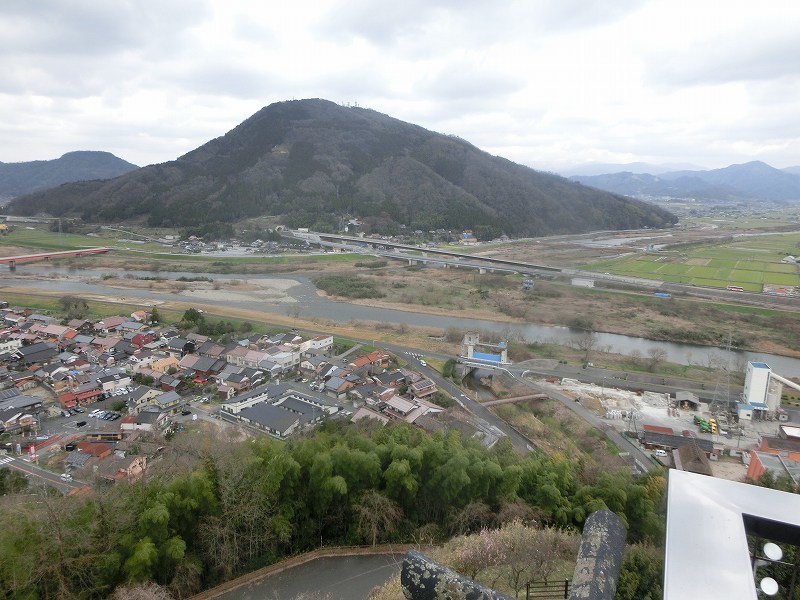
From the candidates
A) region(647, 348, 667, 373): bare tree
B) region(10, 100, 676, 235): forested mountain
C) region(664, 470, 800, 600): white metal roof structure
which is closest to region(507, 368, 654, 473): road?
region(647, 348, 667, 373): bare tree

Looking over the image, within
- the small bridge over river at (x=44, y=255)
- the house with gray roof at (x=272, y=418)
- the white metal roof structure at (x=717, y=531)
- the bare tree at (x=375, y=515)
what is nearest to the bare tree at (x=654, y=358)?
the house with gray roof at (x=272, y=418)

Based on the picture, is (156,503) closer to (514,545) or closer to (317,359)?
(514,545)

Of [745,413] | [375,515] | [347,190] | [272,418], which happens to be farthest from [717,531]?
[347,190]

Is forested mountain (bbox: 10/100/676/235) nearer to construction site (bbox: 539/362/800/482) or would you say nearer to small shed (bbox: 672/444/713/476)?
construction site (bbox: 539/362/800/482)

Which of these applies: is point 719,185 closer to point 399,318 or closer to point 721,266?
point 721,266

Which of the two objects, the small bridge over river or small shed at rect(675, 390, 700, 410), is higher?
the small bridge over river

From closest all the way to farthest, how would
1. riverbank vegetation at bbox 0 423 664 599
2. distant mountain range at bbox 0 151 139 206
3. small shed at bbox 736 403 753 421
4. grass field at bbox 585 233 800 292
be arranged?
riverbank vegetation at bbox 0 423 664 599
small shed at bbox 736 403 753 421
grass field at bbox 585 233 800 292
distant mountain range at bbox 0 151 139 206

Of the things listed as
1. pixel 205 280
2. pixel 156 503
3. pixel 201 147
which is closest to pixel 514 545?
pixel 156 503
